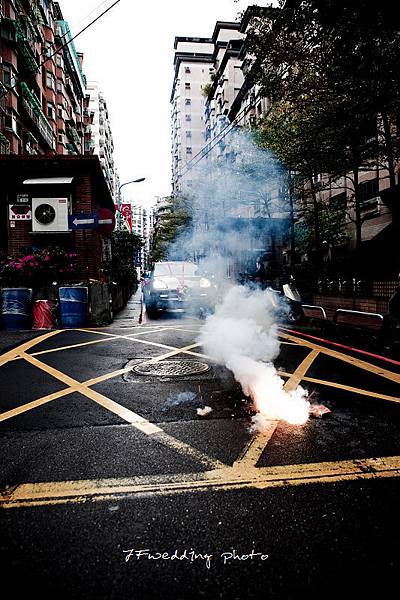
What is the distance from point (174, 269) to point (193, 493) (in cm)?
1102

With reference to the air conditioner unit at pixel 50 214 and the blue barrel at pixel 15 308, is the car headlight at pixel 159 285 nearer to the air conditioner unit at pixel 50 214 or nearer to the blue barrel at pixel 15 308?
the air conditioner unit at pixel 50 214

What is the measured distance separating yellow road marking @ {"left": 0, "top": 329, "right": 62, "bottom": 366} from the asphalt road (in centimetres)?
192

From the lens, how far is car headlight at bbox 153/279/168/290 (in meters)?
12.0

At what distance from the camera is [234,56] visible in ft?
146

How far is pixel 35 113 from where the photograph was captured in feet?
83.9

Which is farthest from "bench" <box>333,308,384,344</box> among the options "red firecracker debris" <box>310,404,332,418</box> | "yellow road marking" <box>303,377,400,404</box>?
"red firecracker debris" <box>310,404,332,418</box>

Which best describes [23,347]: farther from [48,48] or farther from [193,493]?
[48,48]

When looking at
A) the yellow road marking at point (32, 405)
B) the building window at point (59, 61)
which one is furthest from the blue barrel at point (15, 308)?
the building window at point (59, 61)

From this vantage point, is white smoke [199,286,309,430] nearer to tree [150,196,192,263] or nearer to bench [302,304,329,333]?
bench [302,304,329,333]

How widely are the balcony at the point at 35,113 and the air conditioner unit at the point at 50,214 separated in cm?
1548

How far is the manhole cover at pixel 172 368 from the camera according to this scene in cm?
506

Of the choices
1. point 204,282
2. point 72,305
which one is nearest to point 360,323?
point 204,282

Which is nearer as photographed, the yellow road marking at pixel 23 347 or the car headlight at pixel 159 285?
the yellow road marking at pixel 23 347

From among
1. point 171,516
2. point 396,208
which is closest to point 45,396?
point 171,516
